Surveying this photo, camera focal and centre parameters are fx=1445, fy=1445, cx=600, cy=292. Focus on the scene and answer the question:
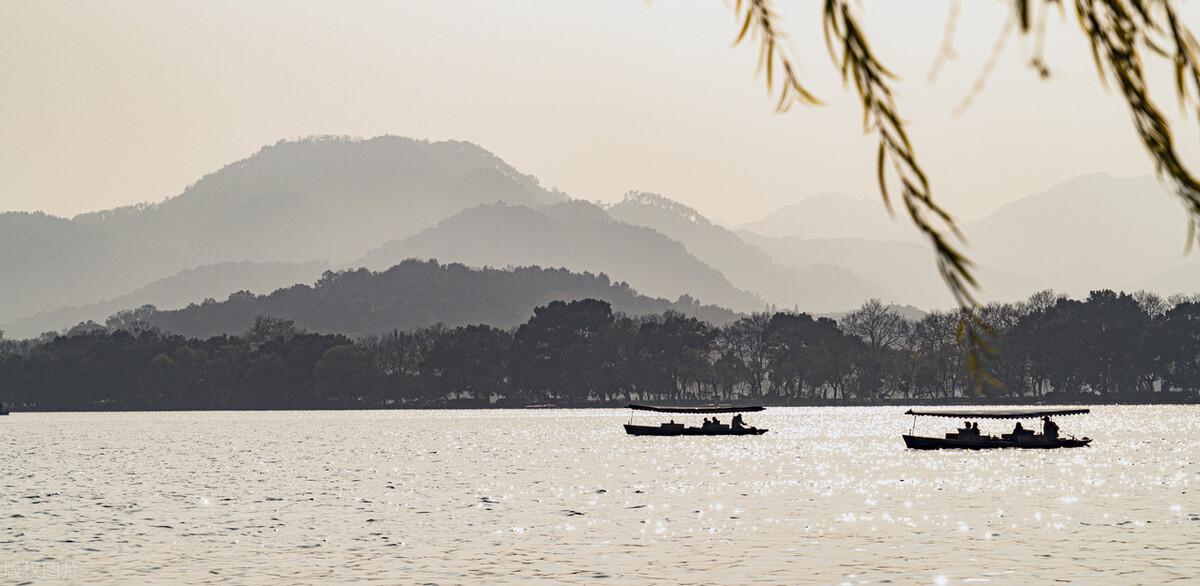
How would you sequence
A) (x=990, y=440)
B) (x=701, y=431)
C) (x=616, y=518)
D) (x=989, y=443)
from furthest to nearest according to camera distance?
(x=701, y=431) → (x=990, y=440) → (x=989, y=443) → (x=616, y=518)

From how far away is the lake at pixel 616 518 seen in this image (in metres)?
54.3

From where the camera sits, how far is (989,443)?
131 m

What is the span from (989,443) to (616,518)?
214 ft

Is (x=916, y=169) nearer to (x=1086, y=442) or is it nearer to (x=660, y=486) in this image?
(x=660, y=486)

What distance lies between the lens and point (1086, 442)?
130m

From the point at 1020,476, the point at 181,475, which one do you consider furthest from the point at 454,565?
the point at 181,475

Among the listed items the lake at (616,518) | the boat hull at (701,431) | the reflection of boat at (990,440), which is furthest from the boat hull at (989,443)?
the boat hull at (701,431)

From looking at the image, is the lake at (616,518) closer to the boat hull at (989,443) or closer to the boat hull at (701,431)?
the boat hull at (989,443)

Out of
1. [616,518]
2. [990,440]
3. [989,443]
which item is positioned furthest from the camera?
[990,440]

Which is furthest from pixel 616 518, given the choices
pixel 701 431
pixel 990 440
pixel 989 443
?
pixel 701 431

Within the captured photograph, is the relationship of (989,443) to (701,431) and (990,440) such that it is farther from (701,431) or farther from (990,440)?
(701,431)

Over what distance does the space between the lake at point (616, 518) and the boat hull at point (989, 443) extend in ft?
5.23

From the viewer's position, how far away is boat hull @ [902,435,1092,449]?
130125 mm

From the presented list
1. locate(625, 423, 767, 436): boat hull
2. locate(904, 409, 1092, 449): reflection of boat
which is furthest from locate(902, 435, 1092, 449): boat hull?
locate(625, 423, 767, 436): boat hull
